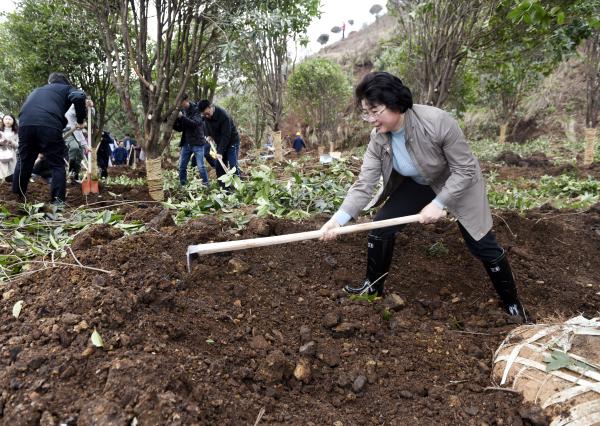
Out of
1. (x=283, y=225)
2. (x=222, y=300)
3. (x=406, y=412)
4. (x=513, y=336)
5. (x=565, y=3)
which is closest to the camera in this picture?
(x=406, y=412)

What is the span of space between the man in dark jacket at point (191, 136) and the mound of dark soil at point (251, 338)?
3.57 meters

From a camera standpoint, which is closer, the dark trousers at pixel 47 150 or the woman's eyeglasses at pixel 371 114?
the woman's eyeglasses at pixel 371 114

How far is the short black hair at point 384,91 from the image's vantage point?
2.37m

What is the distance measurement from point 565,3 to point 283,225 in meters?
4.00

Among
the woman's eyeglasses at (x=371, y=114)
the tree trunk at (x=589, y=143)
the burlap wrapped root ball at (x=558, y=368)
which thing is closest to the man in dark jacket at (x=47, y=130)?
the woman's eyeglasses at (x=371, y=114)

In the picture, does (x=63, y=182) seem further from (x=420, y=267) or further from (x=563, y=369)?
(x=563, y=369)

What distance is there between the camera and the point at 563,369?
6.26ft

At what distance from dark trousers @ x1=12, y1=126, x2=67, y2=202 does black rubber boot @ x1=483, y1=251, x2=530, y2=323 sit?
427 cm

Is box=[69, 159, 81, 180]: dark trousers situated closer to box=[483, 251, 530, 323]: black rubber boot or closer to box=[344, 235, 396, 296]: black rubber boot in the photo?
box=[344, 235, 396, 296]: black rubber boot

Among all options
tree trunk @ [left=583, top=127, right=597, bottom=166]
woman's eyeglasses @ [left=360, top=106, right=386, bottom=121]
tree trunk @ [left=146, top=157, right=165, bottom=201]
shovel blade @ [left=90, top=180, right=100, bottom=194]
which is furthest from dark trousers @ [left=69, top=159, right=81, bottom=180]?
tree trunk @ [left=583, top=127, right=597, bottom=166]

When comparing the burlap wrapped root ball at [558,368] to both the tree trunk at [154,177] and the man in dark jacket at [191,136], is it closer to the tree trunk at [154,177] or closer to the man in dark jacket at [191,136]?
the tree trunk at [154,177]

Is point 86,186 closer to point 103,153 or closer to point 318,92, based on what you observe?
point 103,153

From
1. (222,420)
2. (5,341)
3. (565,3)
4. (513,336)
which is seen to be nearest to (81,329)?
(5,341)

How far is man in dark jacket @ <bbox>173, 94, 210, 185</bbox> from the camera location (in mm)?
6516
